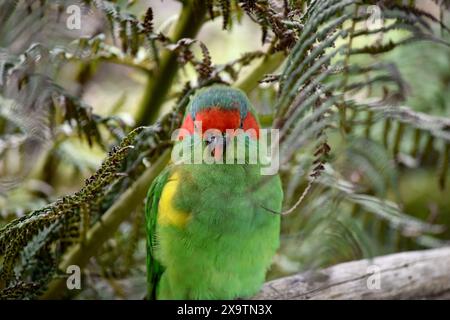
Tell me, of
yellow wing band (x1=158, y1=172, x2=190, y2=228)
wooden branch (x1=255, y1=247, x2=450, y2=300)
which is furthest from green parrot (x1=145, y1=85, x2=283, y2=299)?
wooden branch (x1=255, y1=247, x2=450, y2=300)

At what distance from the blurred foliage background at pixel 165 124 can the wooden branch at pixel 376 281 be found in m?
0.06

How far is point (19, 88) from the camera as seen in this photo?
3.14 ft

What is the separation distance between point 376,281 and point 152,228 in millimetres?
471

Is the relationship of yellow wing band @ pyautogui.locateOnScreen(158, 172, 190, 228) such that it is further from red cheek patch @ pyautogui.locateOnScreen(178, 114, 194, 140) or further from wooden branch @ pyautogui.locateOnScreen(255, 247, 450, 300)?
wooden branch @ pyautogui.locateOnScreen(255, 247, 450, 300)

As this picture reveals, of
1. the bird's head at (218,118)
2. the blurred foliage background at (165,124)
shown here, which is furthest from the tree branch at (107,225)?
the bird's head at (218,118)

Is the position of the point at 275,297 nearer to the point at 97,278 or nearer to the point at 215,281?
the point at 215,281

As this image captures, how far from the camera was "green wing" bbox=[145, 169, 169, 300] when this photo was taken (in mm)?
1028

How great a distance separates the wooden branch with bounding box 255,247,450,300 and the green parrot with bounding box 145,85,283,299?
113mm

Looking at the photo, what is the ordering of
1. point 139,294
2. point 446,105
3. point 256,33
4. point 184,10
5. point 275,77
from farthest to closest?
point 446,105
point 256,33
point 139,294
point 184,10
point 275,77

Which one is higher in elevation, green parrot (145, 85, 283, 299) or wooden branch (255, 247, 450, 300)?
green parrot (145, 85, 283, 299)

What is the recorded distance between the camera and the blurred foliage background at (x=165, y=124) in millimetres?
718

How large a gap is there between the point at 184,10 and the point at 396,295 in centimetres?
72

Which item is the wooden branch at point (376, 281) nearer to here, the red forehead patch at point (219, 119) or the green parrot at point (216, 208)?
the green parrot at point (216, 208)

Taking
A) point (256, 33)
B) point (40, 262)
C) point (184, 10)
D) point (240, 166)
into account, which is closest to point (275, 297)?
point (240, 166)
